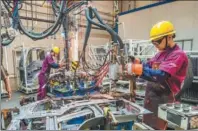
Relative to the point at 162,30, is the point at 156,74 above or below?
below

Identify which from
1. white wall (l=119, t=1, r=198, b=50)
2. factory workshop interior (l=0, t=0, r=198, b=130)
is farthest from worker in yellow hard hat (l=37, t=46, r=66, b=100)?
white wall (l=119, t=1, r=198, b=50)

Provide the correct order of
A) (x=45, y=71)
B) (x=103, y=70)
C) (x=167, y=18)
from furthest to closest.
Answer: (x=45, y=71) → (x=103, y=70) → (x=167, y=18)

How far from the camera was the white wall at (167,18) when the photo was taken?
212cm

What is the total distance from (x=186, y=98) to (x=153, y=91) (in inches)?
95.0

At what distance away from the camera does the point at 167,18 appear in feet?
8.59

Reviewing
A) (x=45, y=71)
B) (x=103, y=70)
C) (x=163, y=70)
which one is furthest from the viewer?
(x=45, y=71)

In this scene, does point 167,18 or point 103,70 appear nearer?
point 167,18

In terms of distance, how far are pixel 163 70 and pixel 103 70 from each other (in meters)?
1.69

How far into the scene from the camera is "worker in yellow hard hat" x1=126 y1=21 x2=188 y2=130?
5.19 ft

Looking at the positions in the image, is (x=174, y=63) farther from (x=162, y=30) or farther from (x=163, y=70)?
(x=162, y=30)

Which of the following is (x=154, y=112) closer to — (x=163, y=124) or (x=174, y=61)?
(x=163, y=124)

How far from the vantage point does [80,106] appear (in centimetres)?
179

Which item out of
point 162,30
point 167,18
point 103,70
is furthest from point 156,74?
point 103,70

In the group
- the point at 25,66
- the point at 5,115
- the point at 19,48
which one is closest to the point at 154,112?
the point at 5,115
